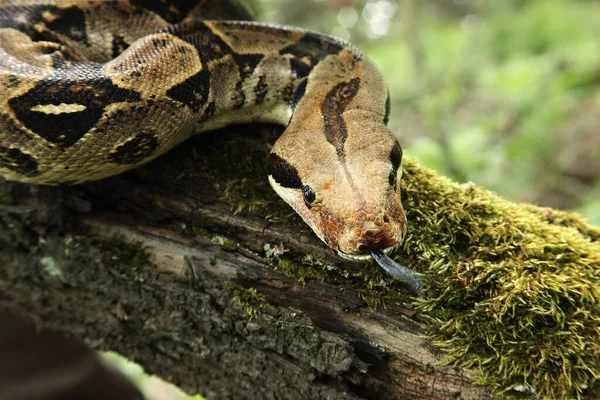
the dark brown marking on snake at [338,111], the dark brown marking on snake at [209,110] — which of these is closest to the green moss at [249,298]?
the dark brown marking on snake at [338,111]

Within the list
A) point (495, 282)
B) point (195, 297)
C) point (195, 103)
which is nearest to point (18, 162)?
point (195, 103)

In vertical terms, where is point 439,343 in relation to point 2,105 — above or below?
below

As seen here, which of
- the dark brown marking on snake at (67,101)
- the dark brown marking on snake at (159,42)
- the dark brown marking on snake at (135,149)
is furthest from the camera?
the dark brown marking on snake at (159,42)

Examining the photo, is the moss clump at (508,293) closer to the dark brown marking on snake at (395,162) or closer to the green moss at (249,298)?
the dark brown marking on snake at (395,162)

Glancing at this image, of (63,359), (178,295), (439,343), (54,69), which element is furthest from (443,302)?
(63,359)

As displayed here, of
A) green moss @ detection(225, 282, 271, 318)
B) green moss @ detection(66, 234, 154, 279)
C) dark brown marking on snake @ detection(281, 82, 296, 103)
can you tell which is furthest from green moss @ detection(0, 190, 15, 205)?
dark brown marking on snake @ detection(281, 82, 296, 103)

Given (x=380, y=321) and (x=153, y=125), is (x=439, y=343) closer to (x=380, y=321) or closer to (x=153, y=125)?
(x=380, y=321)

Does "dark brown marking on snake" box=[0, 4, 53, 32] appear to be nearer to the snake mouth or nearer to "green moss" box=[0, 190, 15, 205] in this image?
"green moss" box=[0, 190, 15, 205]
